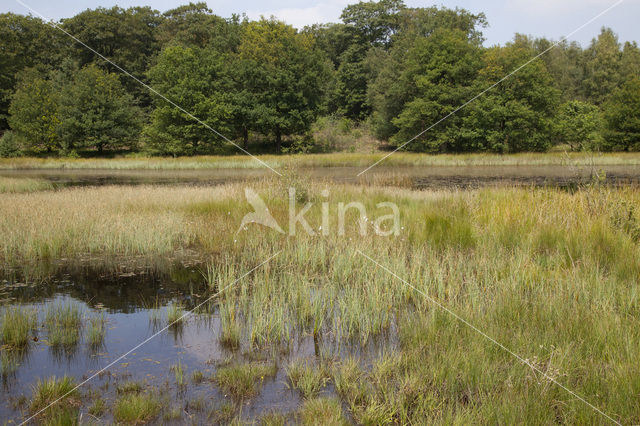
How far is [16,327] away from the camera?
4.76 metres

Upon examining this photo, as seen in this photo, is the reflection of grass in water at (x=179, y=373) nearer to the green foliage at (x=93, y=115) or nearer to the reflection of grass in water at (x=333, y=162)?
the reflection of grass in water at (x=333, y=162)

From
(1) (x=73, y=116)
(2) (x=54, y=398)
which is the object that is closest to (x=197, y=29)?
(1) (x=73, y=116)

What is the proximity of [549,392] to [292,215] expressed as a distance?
743 centimetres

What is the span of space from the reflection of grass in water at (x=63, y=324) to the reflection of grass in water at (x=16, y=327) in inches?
7.1

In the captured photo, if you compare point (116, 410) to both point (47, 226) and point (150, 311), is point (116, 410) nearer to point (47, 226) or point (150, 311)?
point (150, 311)

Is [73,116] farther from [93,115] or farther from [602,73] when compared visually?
[602,73]

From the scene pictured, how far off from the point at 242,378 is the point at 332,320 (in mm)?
1676

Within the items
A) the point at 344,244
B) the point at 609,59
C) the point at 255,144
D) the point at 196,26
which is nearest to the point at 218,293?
the point at 344,244

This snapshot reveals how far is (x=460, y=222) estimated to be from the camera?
8.66 metres

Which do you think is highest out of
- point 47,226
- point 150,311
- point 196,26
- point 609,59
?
point 196,26

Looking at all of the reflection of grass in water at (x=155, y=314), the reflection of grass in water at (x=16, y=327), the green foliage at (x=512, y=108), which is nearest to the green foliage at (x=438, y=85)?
the green foliage at (x=512, y=108)

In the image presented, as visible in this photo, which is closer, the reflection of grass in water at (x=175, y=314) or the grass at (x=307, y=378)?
the grass at (x=307, y=378)

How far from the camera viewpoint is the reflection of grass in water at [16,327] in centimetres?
462

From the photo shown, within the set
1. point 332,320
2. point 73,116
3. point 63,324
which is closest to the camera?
point 63,324
